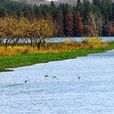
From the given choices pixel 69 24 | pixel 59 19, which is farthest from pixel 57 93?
pixel 59 19

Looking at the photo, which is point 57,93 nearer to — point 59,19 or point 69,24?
point 69,24

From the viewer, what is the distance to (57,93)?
17.1m

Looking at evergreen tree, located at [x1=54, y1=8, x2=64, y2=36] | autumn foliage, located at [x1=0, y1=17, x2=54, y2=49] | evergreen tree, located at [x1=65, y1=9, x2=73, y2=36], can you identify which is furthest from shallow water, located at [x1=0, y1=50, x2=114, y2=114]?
evergreen tree, located at [x1=65, y1=9, x2=73, y2=36]

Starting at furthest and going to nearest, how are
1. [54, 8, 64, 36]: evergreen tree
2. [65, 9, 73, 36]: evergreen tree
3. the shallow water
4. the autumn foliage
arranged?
1. [65, 9, 73, 36]: evergreen tree
2. [54, 8, 64, 36]: evergreen tree
3. the autumn foliage
4. the shallow water

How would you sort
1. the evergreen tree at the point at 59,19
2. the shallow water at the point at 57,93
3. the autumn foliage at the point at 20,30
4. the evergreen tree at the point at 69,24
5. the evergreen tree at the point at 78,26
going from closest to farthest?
the shallow water at the point at 57,93 → the autumn foliage at the point at 20,30 → the evergreen tree at the point at 59,19 → the evergreen tree at the point at 78,26 → the evergreen tree at the point at 69,24

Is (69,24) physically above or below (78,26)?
above

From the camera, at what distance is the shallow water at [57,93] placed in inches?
548

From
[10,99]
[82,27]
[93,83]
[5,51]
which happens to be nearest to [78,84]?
[93,83]

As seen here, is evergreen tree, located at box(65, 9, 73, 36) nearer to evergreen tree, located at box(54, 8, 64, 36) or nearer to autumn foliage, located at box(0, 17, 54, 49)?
evergreen tree, located at box(54, 8, 64, 36)

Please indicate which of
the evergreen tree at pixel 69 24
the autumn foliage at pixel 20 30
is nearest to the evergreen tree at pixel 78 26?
the evergreen tree at pixel 69 24

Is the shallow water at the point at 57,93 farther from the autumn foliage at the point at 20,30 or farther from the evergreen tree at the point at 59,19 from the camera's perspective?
the evergreen tree at the point at 59,19

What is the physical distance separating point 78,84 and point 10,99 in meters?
4.83

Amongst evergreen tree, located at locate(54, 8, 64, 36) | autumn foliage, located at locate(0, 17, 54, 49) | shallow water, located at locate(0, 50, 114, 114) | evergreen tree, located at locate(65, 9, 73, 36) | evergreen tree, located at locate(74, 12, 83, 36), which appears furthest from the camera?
evergreen tree, located at locate(65, 9, 73, 36)

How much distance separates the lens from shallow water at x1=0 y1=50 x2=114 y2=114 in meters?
13.9
